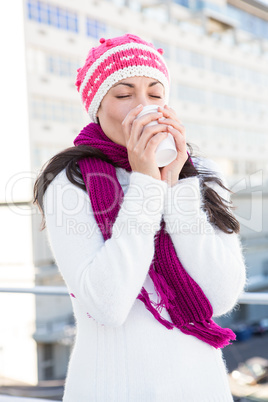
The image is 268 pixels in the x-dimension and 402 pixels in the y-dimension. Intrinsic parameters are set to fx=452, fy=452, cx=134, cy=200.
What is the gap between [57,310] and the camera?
1627 cm

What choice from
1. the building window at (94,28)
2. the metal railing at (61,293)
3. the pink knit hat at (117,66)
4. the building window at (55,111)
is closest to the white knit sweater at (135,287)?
the pink knit hat at (117,66)

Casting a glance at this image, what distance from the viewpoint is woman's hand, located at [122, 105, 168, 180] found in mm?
968

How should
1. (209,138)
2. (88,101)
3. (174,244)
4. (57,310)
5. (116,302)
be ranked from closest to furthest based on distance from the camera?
1. (116,302)
2. (174,244)
3. (88,101)
4. (57,310)
5. (209,138)

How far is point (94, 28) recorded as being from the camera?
19578 millimetres

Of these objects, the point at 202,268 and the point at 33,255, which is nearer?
the point at 202,268

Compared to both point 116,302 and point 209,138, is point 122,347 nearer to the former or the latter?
point 116,302

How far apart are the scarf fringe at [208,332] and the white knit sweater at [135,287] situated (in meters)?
0.02

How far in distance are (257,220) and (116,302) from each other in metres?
4.34

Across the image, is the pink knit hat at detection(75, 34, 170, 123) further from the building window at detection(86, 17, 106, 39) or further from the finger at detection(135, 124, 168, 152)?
the building window at detection(86, 17, 106, 39)

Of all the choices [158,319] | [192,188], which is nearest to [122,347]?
[158,319]

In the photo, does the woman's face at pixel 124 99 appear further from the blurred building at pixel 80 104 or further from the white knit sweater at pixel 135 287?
the blurred building at pixel 80 104

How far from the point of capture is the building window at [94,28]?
63.3 ft

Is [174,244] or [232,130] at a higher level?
[232,130]

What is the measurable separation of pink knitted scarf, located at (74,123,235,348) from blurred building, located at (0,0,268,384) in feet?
26.8
